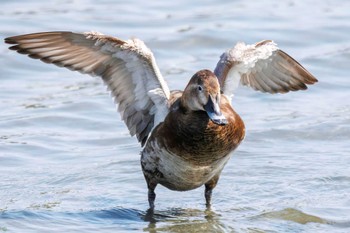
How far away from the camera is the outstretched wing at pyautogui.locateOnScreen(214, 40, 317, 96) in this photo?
862cm

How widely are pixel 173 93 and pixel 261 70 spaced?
3.99 feet

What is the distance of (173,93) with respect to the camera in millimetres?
8367

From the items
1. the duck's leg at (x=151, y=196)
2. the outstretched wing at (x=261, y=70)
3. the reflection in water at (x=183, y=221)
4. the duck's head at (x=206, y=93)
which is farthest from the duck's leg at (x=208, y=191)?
the duck's head at (x=206, y=93)

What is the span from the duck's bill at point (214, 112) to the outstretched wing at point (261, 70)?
121cm

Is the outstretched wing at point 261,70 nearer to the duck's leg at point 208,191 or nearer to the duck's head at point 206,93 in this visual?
the duck's leg at point 208,191

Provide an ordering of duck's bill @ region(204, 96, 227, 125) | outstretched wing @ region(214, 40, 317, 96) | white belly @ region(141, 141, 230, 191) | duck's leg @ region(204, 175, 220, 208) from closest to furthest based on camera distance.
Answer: duck's bill @ region(204, 96, 227, 125) → white belly @ region(141, 141, 230, 191) → duck's leg @ region(204, 175, 220, 208) → outstretched wing @ region(214, 40, 317, 96)

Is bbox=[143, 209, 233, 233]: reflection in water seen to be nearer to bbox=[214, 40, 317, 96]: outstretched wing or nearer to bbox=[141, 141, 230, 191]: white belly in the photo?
bbox=[141, 141, 230, 191]: white belly

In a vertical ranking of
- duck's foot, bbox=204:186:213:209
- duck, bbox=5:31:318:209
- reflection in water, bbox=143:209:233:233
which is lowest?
reflection in water, bbox=143:209:233:233

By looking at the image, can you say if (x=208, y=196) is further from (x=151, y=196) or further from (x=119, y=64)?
(x=119, y=64)

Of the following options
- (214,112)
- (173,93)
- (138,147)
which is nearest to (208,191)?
(173,93)

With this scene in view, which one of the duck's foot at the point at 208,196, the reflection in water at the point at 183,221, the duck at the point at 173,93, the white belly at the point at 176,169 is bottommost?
the reflection in water at the point at 183,221

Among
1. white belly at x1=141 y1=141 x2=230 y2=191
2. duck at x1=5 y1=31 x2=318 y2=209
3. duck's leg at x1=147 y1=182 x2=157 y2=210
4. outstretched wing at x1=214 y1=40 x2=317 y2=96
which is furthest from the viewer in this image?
outstretched wing at x1=214 y1=40 x2=317 y2=96

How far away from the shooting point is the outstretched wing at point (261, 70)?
28.3 feet

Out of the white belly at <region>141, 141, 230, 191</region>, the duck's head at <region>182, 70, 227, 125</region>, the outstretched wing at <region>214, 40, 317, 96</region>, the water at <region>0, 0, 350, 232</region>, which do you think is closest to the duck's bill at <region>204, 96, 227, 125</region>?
the duck's head at <region>182, 70, 227, 125</region>
